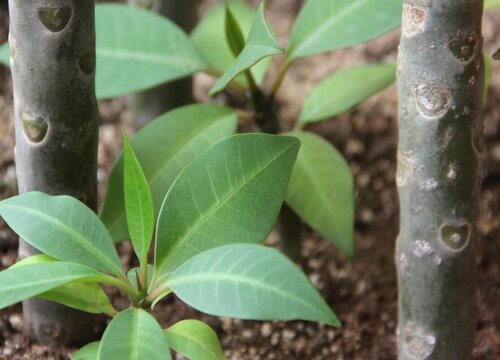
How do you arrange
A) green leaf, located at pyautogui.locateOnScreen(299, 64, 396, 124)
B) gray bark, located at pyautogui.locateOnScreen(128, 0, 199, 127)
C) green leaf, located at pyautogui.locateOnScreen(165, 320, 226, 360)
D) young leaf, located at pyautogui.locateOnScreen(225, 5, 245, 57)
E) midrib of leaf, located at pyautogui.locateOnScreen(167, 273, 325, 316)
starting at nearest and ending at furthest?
midrib of leaf, located at pyautogui.locateOnScreen(167, 273, 325, 316) → green leaf, located at pyautogui.locateOnScreen(165, 320, 226, 360) → young leaf, located at pyautogui.locateOnScreen(225, 5, 245, 57) → green leaf, located at pyautogui.locateOnScreen(299, 64, 396, 124) → gray bark, located at pyautogui.locateOnScreen(128, 0, 199, 127)

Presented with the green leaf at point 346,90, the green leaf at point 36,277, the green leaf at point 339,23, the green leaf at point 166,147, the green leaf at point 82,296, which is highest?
the green leaf at point 339,23

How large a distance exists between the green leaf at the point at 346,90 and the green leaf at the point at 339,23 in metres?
0.13

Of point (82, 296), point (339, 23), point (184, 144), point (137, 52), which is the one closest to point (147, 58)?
point (137, 52)

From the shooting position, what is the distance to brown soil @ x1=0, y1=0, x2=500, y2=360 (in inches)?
40.9

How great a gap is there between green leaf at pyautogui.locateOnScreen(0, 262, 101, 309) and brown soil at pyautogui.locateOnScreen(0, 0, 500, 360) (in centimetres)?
21

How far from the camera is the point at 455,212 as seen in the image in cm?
78

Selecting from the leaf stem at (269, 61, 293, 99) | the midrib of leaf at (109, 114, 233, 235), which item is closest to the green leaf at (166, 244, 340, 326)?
the midrib of leaf at (109, 114, 233, 235)

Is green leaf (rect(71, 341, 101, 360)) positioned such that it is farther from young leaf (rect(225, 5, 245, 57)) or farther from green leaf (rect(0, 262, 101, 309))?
young leaf (rect(225, 5, 245, 57))

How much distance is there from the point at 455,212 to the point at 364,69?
400 millimetres

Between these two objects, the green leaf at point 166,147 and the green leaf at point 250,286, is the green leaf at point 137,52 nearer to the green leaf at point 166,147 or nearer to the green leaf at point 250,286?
the green leaf at point 166,147

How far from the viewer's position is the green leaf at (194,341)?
0.77 meters

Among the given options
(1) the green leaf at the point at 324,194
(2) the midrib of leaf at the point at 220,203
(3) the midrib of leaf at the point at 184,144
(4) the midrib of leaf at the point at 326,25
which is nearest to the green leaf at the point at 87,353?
(2) the midrib of leaf at the point at 220,203

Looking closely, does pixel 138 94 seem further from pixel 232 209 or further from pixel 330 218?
pixel 232 209

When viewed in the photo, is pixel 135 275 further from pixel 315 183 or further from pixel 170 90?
pixel 170 90
